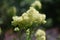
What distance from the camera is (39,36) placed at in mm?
1744

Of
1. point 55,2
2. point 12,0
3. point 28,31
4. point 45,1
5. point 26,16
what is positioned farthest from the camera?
point 55,2

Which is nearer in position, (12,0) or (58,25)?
(12,0)

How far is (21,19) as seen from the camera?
157cm

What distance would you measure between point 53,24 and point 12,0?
1.52 meters

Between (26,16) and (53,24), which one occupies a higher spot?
(53,24)

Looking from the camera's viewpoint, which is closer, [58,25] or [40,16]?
[40,16]

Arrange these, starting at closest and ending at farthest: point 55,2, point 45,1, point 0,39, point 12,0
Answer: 1. point 0,39
2. point 12,0
3. point 45,1
4. point 55,2

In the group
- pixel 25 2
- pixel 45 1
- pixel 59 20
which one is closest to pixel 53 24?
pixel 59 20

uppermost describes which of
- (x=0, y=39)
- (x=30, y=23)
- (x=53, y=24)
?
(x=53, y=24)

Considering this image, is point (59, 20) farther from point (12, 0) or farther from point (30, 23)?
point (30, 23)

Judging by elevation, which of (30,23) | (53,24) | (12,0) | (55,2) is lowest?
(30,23)

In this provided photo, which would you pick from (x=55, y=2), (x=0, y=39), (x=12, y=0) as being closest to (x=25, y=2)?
(x=12, y=0)

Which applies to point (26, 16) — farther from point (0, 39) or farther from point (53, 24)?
point (53, 24)

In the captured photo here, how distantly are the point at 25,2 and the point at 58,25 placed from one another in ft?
4.91
